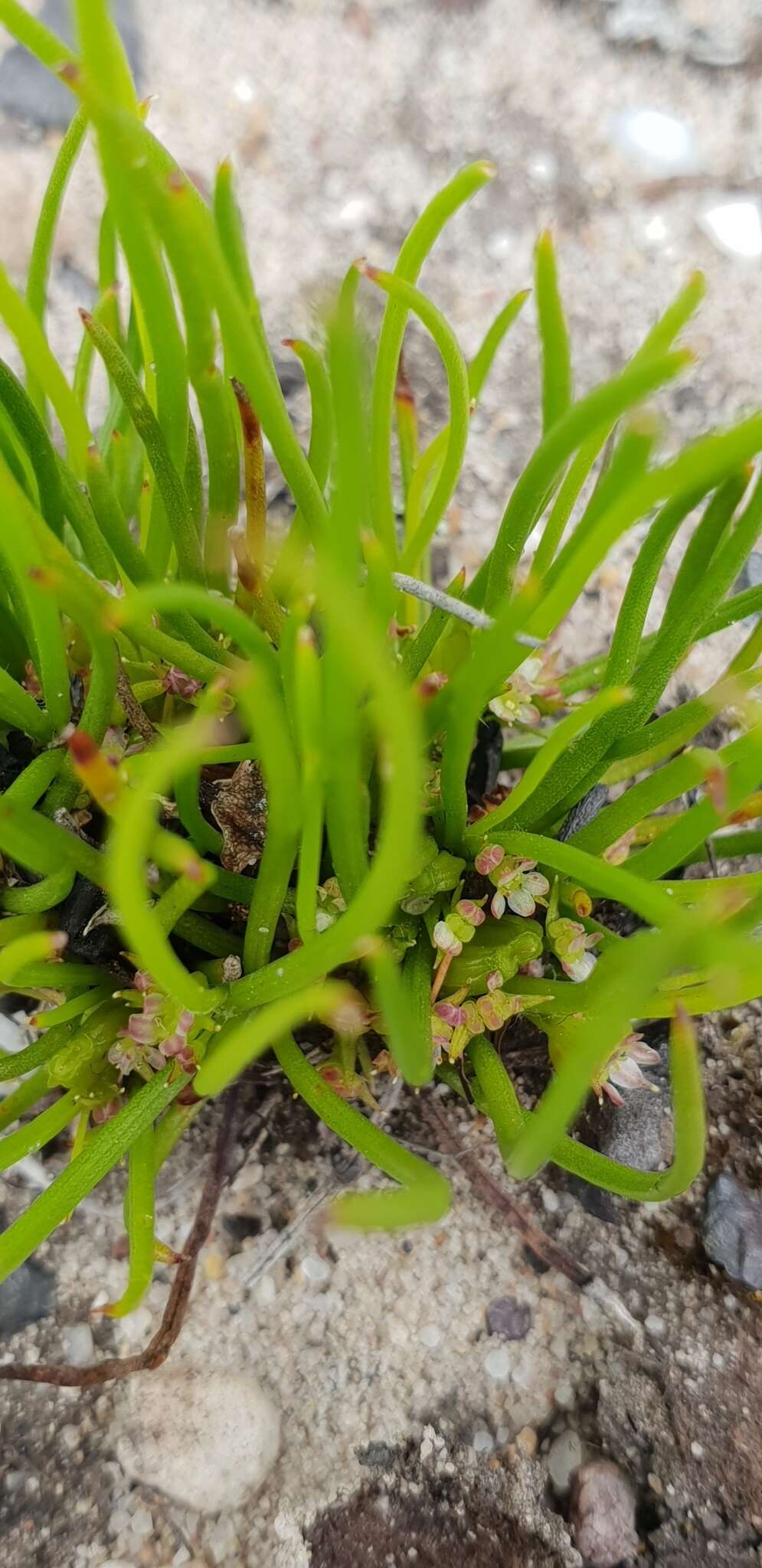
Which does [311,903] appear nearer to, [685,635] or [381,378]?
[685,635]

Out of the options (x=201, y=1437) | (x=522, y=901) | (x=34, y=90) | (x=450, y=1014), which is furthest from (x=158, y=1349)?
(x=34, y=90)

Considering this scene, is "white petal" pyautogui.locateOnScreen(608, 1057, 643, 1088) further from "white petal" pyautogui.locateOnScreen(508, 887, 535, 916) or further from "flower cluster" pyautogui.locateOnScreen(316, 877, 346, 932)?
"flower cluster" pyautogui.locateOnScreen(316, 877, 346, 932)

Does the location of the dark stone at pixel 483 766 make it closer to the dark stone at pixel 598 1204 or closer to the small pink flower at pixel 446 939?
the small pink flower at pixel 446 939


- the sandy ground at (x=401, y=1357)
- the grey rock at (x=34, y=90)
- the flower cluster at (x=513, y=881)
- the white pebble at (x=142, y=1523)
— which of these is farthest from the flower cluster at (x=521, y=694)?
the grey rock at (x=34, y=90)

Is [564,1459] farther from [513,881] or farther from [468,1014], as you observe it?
[513,881]

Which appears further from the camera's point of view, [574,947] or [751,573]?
[751,573]

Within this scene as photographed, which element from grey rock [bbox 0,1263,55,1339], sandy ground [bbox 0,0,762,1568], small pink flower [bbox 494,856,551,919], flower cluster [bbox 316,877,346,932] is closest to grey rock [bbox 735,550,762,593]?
sandy ground [bbox 0,0,762,1568]
